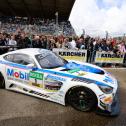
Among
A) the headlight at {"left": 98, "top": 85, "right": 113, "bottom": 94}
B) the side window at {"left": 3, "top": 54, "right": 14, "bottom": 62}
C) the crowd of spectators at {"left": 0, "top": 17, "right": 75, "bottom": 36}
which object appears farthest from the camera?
the crowd of spectators at {"left": 0, "top": 17, "right": 75, "bottom": 36}

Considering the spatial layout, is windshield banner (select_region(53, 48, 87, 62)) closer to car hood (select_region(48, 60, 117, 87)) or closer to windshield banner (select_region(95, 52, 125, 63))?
windshield banner (select_region(95, 52, 125, 63))

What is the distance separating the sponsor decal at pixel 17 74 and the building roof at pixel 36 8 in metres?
18.2

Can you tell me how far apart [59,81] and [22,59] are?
1.62 metres

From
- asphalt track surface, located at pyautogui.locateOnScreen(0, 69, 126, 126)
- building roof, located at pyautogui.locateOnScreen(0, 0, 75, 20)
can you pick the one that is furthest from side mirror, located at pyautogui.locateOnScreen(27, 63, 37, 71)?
building roof, located at pyautogui.locateOnScreen(0, 0, 75, 20)

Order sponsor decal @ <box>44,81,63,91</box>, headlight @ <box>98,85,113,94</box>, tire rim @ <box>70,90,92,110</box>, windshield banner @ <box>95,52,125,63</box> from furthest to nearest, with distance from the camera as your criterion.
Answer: windshield banner @ <box>95,52,125,63</box> → sponsor decal @ <box>44,81,63,91</box> → tire rim @ <box>70,90,92,110</box> → headlight @ <box>98,85,113,94</box>

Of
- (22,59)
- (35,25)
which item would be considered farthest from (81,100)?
(35,25)

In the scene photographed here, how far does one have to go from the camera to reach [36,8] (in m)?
28.5

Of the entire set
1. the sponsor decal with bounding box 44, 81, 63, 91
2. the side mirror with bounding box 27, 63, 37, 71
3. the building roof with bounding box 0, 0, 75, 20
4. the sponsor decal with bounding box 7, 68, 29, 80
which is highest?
the building roof with bounding box 0, 0, 75, 20

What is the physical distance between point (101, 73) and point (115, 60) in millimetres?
7027

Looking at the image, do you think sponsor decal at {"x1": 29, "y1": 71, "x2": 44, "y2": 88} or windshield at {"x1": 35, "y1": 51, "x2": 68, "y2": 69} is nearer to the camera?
sponsor decal at {"x1": 29, "y1": 71, "x2": 44, "y2": 88}

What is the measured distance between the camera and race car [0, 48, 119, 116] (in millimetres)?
6125

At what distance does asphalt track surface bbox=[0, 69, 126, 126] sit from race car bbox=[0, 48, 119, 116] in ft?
0.58

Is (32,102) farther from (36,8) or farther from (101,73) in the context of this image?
(36,8)

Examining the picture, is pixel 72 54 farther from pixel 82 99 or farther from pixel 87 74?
pixel 82 99
